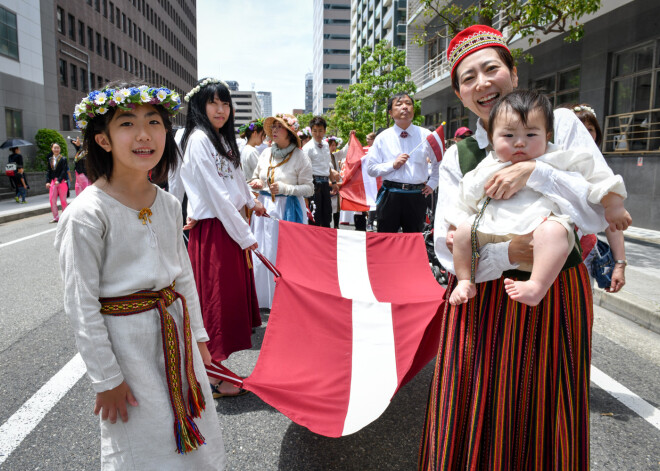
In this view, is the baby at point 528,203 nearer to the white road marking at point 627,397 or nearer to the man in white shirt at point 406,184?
the white road marking at point 627,397

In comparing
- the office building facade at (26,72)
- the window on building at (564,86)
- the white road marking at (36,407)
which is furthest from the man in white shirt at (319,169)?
the office building facade at (26,72)

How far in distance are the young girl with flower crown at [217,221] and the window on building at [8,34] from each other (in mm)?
25322

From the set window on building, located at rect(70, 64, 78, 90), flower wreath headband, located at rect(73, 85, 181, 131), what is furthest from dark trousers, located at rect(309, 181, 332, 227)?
window on building, located at rect(70, 64, 78, 90)

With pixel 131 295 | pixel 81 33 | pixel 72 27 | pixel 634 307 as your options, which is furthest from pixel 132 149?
pixel 81 33

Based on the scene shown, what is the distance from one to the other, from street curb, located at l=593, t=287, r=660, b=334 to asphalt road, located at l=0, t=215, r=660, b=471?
153mm

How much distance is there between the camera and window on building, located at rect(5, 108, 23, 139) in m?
23.8

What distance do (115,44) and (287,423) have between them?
5126 centimetres

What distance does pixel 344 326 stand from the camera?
9.80 ft

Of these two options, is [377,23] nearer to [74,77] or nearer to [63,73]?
[74,77]

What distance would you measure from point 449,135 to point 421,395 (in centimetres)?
2241

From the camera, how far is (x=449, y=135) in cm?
2416

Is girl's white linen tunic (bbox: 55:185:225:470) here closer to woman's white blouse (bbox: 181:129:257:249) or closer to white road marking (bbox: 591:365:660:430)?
woman's white blouse (bbox: 181:129:257:249)

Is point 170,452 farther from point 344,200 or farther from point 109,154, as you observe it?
point 344,200

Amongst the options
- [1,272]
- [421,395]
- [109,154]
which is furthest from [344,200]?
[109,154]
